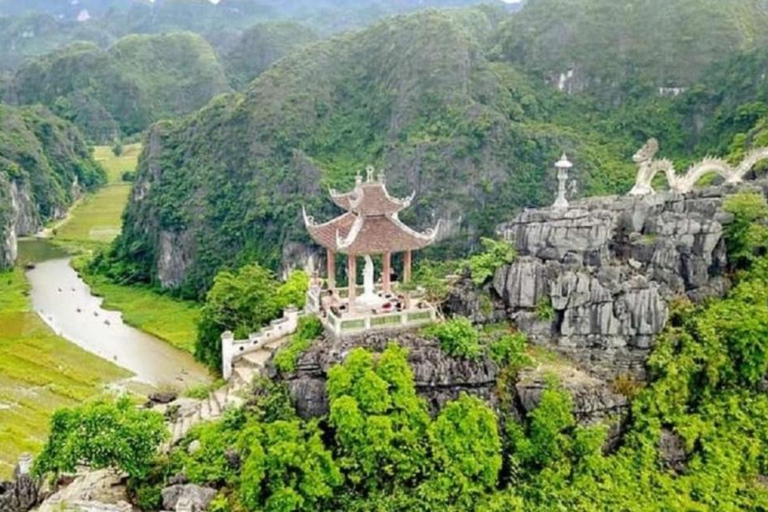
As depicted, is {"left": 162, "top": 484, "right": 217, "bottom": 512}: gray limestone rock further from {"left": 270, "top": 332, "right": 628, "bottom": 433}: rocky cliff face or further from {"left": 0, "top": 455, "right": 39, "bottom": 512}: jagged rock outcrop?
{"left": 0, "top": 455, "right": 39, "bottom": 512}: jagged rock outcrop

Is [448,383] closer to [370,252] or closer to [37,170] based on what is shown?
[370,252]

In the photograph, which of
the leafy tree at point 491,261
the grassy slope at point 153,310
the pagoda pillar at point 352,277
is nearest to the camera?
the leafy tree at point 491,261

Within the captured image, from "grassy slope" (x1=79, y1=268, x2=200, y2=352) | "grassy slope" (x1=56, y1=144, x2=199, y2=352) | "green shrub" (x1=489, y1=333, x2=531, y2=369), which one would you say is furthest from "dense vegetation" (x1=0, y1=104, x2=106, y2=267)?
"green shrub" (x1=489, y1=333, x2=531, y2=369)

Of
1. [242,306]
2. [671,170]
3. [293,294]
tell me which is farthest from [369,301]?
[671,170]

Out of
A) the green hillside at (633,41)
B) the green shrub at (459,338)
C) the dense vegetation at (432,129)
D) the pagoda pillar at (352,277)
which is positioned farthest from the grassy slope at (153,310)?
the green hillside at (633,41)

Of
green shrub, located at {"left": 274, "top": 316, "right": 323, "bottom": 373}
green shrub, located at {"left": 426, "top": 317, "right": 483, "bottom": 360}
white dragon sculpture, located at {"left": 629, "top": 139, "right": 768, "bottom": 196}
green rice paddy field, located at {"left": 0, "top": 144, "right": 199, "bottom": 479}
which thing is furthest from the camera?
green rice paddy field, located at {"left": 0, "top": 144, "right": 199, "bottom": 479}

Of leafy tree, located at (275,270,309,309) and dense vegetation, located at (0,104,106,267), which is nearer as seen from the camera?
leafy tree, located at (275,270,309,309)

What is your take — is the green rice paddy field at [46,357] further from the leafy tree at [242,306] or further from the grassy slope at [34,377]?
the leafy tree at [242,306]
